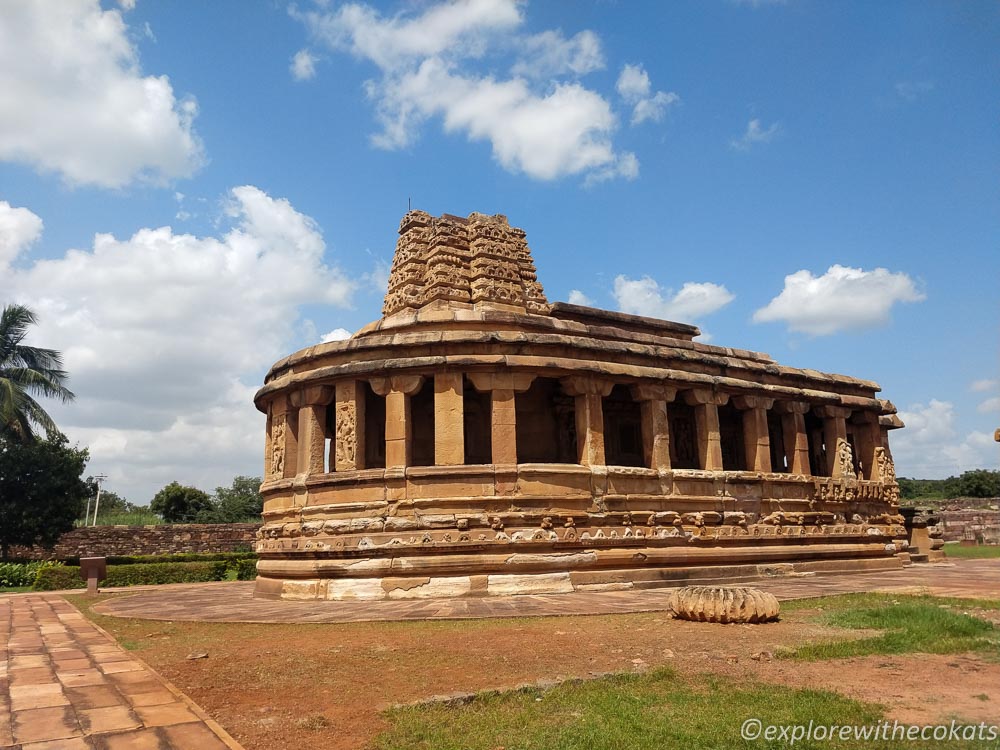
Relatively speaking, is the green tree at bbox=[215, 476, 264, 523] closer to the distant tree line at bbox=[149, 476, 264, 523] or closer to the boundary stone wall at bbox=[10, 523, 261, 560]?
the distant tree line at bbox=[149, 476, 264, 523]

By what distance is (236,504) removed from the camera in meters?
50.7

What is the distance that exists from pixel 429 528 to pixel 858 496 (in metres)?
11.4

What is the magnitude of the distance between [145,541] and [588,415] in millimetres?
25787

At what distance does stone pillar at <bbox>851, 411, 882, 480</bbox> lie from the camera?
63.3 ft

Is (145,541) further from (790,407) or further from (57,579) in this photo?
(790,407)

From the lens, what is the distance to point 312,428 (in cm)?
1455

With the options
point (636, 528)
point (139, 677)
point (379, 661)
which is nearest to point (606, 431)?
point (636, 528)

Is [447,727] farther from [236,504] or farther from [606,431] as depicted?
[236,504]

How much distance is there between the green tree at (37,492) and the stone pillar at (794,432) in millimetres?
26698

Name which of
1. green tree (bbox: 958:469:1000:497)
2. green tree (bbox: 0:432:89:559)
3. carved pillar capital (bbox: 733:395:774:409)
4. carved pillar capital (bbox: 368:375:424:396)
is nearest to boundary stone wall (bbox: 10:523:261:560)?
green tree (bbox: 0:432:89:559)

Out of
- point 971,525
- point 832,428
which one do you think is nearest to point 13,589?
point 832,428

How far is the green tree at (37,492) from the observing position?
27.6m

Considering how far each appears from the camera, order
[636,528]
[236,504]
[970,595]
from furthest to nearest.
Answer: [236,504], [636,528], [970,595]

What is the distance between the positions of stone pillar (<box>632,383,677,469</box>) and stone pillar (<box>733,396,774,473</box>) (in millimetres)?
2411
